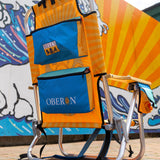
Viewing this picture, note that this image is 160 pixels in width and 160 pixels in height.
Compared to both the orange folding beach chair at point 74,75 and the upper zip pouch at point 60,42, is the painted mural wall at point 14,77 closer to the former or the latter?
the orange folding beach chair at point 74,75

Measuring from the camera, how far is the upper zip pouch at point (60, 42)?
1.11 m

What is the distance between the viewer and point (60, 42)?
1131mm

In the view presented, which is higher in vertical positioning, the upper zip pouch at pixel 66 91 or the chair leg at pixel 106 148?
the upper zip pouch at pixel 66 91

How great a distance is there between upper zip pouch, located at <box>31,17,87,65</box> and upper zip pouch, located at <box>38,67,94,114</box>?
0.27ft

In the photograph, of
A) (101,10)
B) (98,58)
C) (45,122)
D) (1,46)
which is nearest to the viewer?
(98,58)

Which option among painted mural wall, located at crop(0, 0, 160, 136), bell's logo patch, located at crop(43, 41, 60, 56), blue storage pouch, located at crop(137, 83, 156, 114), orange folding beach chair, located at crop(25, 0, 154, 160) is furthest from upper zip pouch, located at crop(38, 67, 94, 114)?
painted mural wall, located at crop(0, 0, 160, 136)

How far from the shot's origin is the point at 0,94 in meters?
2.51

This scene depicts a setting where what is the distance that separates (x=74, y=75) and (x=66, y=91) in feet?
0.31

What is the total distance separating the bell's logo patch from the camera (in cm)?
115

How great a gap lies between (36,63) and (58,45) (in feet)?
0.67

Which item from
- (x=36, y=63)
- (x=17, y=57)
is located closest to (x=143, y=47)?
(x=17, y=57)

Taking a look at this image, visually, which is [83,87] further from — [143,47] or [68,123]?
[143,47]

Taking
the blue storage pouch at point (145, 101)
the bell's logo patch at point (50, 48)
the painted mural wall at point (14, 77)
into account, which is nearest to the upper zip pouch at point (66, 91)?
the bell's logo patch at point (50, 48)

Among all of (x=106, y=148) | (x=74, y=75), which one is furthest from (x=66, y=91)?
(x=106, y=148)
